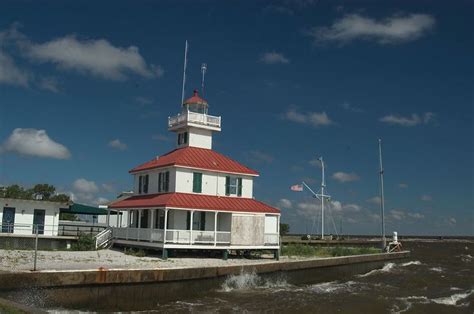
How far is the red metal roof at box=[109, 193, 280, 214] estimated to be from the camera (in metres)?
31.2

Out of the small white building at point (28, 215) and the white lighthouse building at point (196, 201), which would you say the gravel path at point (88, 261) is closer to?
the white lighthouse building at point (196, 201)

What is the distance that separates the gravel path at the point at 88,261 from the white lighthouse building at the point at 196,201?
150 cm

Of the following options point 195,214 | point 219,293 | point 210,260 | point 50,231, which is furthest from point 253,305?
point 50,231

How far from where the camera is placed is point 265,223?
1394 inches

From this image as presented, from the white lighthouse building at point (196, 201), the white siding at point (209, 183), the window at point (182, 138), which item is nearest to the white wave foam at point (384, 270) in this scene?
the white lighthouse building at point (196, 201)

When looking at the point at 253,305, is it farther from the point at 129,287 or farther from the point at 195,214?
the point at 195,214

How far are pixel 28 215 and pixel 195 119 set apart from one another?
1385 centimetres

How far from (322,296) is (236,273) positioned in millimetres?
4518

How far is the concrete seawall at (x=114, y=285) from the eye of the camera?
1884cm

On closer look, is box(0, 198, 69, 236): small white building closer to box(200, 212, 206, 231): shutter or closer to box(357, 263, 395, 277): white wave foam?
box(200, 212, 206, 231): shutter

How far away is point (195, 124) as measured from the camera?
3750cm

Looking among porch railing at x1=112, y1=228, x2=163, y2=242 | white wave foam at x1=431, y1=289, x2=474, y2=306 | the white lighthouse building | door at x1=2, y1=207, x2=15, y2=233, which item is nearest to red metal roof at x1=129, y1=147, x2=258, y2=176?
the white lighthouse building

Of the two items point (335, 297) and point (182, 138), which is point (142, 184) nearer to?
point (182, 138)

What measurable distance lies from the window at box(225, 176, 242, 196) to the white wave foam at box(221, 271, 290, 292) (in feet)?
27.4
